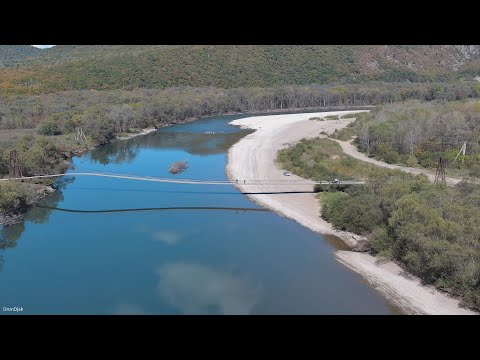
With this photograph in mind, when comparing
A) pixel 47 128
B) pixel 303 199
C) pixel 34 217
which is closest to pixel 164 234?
pixel 34 217

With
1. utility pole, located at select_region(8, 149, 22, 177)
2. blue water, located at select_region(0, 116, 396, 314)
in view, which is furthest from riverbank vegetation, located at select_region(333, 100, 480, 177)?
utility pole, located at select_region(8, 149, 22, 177)

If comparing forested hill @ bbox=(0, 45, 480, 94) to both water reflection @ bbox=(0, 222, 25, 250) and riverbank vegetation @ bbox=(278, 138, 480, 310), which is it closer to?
water reflection @ bbox=(0, 222, 25, 250)

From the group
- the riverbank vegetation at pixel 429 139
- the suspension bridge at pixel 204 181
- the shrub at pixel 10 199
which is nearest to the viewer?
the shrub at pixel 10 199

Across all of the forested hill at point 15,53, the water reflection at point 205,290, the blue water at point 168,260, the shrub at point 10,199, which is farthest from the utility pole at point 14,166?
A: the forested hill at point 15,53

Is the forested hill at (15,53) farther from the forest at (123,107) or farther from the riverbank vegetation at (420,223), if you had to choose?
the riverbank vegetation at (420,223)

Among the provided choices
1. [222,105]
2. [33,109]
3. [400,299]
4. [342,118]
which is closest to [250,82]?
[222,105]

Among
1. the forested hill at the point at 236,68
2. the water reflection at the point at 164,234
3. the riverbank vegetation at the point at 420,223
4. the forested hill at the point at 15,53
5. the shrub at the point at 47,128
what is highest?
the forested hill at the point at 15,53
